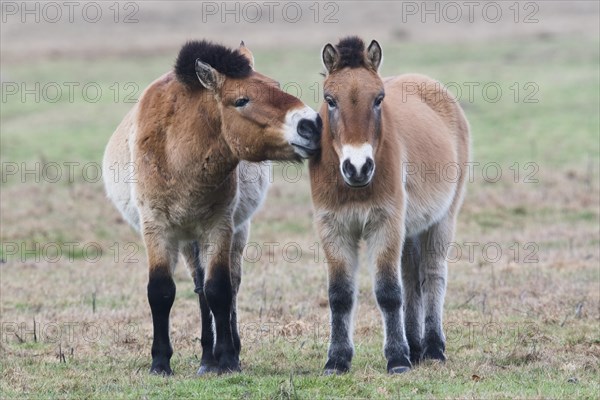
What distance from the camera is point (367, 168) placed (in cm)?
716

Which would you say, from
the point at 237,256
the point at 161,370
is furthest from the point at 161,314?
the point at 237,256

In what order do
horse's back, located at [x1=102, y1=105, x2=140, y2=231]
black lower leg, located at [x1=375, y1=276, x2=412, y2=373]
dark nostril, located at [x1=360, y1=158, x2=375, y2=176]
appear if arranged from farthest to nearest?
1. horse's back, located at [x1=102, y1=105, x2=140, y2=231]
2. black lower leg, located at [x1=375, y1=276, x2=412, y2=373]
3. dark nostril, located at [x1=360, y1=158, x2=375, y2=176]

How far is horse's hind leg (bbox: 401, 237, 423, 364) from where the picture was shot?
29.0 ft

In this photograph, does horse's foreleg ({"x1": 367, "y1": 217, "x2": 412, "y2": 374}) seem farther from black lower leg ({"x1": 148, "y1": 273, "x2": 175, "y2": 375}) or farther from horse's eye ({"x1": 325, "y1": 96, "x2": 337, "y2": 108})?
black lower leg ({"x1": 148, "y1": 273, "x2": 175, "y2": 375})

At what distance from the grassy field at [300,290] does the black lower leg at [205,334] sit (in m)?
0.21

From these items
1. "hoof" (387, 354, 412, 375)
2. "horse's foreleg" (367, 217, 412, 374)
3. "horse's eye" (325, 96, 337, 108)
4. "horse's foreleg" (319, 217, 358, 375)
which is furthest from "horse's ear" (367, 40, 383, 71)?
"hoof" (387, 354, 412, 375)

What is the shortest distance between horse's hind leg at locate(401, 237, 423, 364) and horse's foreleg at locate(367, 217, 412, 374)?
0.91 meters

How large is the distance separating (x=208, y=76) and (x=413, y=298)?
9.82 ft

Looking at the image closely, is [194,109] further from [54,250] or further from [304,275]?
[54,250]

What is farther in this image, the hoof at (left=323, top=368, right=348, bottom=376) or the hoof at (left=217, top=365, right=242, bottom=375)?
the hoof at (left=217, top=365, right=242, bottom=375)

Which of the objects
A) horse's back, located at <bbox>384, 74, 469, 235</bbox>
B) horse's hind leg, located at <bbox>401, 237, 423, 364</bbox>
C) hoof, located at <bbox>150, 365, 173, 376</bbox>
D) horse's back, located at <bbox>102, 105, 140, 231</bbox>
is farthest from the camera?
horse's hind leg, located at <bbox>401, 237, 423, 364</bbox>

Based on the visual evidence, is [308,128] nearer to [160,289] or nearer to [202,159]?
[202,159]

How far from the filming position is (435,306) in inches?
353

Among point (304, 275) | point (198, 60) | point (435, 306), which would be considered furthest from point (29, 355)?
point (304, 275)
